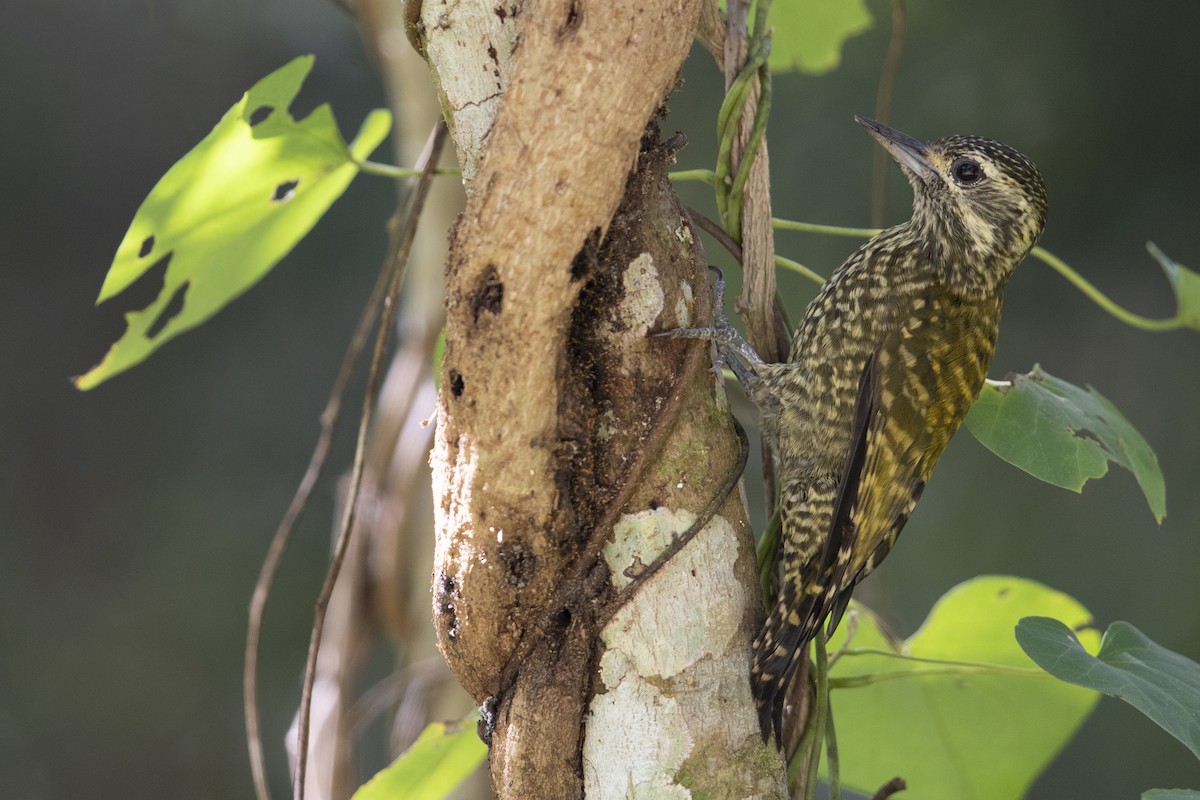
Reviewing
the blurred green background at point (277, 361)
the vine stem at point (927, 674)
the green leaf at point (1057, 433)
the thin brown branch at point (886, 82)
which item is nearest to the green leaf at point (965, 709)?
the vine stem at point (927, 674)

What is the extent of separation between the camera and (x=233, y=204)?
148 cm

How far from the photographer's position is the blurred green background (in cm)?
405

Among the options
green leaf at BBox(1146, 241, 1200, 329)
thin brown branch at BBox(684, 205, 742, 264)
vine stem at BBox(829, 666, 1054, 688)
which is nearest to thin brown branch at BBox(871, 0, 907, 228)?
green leaf at BBox(1146, 241, 1200, 329)

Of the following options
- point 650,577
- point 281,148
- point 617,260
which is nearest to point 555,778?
point 650,577

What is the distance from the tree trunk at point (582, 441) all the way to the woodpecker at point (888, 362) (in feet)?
0.98

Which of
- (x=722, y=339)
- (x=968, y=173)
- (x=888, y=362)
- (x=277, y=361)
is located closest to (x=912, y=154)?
(x=968, y=173)

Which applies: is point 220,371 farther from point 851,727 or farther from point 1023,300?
point 851,727

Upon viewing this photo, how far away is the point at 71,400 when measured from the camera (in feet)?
13.5

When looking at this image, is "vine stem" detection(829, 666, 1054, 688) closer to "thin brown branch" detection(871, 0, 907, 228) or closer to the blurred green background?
"thin brown branch" detection(871, 0, 907, 228)

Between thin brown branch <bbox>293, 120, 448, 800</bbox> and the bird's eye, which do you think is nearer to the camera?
thin brown branch <bbox>293, 120, 448, 800</bbox>

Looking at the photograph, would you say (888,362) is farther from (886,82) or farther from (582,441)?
(582,441)

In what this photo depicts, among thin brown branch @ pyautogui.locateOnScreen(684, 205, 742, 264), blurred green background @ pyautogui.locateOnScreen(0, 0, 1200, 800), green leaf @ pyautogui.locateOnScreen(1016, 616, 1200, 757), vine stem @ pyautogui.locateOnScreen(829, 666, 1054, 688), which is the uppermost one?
thin brown branch @ pyautogui.locateOnScreen(684, 205, 742, 264)

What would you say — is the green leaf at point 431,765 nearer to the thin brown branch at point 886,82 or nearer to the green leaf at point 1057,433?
the green leaf at point 1057,433

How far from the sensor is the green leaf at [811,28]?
182cm
